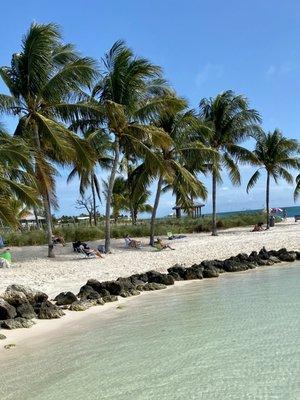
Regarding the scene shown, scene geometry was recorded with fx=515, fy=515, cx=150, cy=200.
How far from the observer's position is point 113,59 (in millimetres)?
21109

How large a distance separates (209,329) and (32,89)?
13.3 metres

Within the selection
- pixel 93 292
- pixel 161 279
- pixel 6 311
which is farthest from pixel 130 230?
pixel 6 311

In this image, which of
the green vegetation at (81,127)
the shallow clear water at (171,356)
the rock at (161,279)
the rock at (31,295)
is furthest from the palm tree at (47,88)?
the shallow clear water at (171,356)

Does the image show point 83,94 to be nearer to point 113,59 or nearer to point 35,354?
point 113,59

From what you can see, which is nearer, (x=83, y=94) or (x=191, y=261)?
(x=191, y=261)

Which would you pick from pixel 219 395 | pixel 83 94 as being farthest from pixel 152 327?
pixel 83 94

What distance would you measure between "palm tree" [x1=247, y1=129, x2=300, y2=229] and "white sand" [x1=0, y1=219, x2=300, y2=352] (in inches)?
322

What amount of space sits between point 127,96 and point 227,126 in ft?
35.2

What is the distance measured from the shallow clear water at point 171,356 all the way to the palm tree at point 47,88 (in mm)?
8891

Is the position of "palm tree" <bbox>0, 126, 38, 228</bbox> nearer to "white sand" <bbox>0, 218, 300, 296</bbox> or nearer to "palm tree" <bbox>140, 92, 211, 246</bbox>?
"white sand" <bbox>0, 218, 300, 296</bbox>

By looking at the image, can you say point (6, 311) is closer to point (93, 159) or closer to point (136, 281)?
point (136, 281)

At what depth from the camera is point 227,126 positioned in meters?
30.0

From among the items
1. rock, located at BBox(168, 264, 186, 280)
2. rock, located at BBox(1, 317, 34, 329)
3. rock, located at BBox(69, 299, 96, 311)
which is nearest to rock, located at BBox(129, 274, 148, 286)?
rock, located at BBox(168, 264, 186, 280)

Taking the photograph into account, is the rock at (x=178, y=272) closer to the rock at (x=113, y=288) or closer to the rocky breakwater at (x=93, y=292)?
the rocky breakwater at (x=93, y=292)
